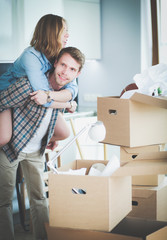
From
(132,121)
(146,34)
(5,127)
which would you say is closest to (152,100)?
(132,121)

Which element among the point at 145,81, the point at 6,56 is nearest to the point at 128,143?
the point at 145,81

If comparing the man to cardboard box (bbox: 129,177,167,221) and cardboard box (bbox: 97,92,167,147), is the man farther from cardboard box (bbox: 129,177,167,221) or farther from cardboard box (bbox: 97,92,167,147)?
cardboard box (bbox: 129,177,167,221)

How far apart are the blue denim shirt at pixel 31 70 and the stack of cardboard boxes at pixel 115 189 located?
16.7 inches

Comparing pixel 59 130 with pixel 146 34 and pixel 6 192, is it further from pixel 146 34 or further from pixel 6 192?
pixel 146 34

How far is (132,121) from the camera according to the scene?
2227mm

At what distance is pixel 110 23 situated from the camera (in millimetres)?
4293

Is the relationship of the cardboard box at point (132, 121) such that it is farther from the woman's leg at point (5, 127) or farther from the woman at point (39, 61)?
the woman's leg at point (5, 127)

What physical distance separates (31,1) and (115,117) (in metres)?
1.62

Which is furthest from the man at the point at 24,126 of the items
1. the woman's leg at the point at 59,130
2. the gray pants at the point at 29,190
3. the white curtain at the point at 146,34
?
the white curtain at the point at 146,34

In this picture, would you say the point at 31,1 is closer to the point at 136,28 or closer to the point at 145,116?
the point at 136,28

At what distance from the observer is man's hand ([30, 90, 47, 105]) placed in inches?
85.9

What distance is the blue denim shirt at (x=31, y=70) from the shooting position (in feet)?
7.21

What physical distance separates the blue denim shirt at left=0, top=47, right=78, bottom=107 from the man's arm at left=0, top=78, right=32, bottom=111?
37mm

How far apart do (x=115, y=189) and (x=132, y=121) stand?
0.56 meters
